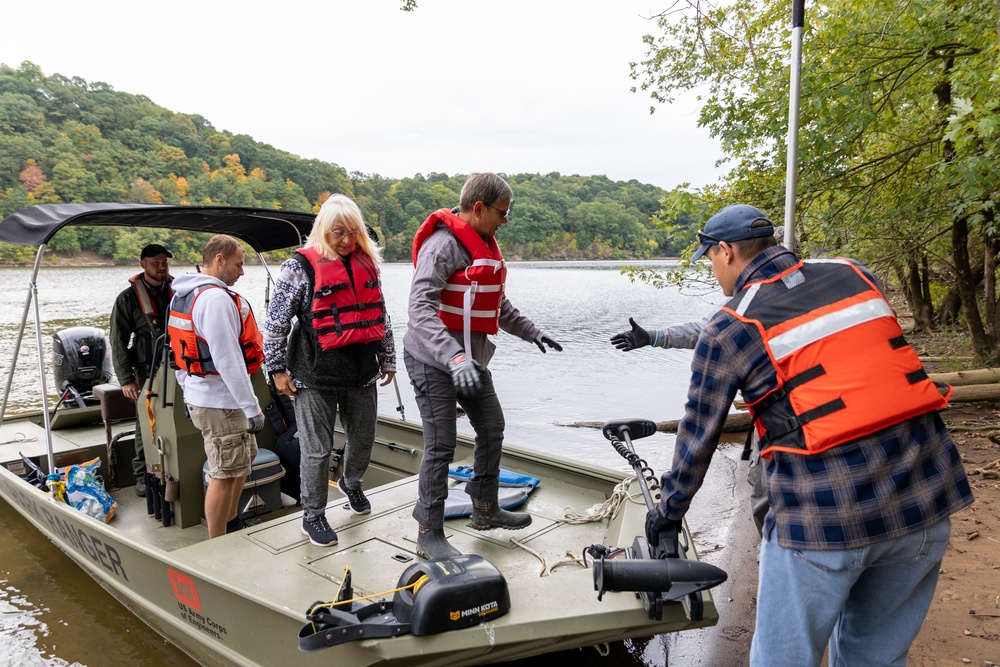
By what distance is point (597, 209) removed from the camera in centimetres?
3503

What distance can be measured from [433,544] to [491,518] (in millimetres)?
407

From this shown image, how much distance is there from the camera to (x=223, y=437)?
325cm

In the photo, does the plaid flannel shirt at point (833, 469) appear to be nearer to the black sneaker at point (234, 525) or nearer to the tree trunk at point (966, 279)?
the black sneaker at point (234, 525)

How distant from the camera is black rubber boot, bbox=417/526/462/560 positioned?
2754mm

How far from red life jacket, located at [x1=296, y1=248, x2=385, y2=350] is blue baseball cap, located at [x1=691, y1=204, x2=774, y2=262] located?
1647 millimetres

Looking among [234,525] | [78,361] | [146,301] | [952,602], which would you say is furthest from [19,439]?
[952,602]

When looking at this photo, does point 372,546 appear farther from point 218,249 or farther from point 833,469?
point 833,469

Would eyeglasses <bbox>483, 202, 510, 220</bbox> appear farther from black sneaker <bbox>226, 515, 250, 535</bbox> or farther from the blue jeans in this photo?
black sneaker <bbox>226, 515, 250, 535</bbox>

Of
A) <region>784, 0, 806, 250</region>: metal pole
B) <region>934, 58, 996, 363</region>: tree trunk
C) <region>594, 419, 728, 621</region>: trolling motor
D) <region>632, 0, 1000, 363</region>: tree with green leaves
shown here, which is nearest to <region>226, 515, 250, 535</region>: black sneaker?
<region>594, 419, 728, 621</region>: trolling motor

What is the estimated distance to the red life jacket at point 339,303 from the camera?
9.46 feet

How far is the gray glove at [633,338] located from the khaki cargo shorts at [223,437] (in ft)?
6.10

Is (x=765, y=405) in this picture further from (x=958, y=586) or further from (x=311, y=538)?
(x=958, y=586)

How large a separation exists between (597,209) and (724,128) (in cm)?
2918

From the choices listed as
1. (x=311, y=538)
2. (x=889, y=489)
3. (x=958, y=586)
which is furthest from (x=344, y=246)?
(x=958, y=586)
